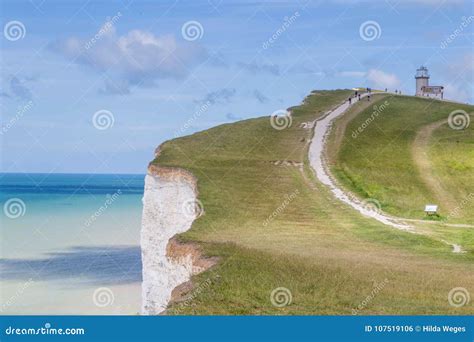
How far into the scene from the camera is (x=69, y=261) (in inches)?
3159

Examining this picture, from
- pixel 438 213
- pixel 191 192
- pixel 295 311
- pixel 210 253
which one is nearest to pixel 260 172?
pixel 191 192

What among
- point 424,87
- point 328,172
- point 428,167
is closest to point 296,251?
point 328,172

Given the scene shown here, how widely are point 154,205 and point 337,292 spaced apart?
29.5m

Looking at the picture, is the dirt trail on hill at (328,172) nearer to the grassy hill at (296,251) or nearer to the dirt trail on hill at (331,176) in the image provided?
the dirt trail on hill at (331,176)

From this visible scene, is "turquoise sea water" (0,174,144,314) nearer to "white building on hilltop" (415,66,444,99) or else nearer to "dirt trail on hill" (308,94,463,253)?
"dirt trail on hill" (308,94,463,253)

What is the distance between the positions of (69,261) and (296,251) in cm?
4982

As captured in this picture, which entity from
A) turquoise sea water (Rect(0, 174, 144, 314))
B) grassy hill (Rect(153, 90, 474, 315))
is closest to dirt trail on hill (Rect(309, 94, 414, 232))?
grassy hill (Rect(153, 90, 474, 315))

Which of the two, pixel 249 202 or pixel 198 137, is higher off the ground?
pixel 198 137

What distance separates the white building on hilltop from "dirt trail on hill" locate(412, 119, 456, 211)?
2625 cm

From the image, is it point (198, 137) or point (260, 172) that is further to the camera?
point (198, 137)

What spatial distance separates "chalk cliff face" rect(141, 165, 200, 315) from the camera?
146 feet

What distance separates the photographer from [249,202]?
161 ft

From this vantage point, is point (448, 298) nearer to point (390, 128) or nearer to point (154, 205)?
point (154, 205)

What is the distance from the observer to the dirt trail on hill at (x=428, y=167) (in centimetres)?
5941
